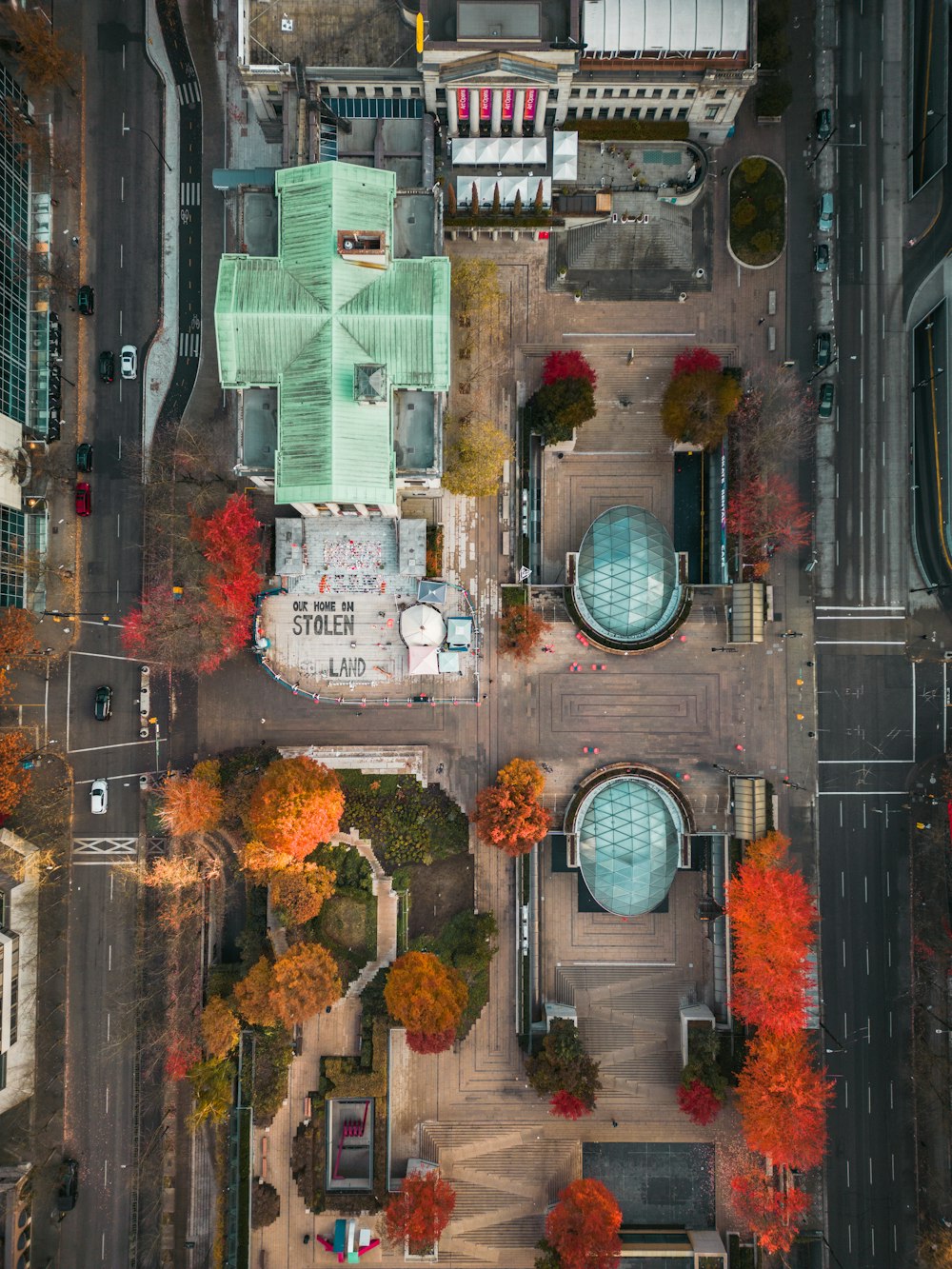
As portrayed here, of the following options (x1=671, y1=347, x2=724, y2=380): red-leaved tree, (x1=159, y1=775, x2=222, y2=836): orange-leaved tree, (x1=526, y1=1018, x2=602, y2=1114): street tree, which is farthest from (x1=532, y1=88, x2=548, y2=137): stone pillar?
(x1=526, y1=1018, x2=602, y2=1114): street tree

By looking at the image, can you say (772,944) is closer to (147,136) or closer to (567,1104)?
(567,1104)

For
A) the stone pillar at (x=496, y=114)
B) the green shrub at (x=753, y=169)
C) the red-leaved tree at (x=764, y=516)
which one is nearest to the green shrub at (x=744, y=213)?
the green shrub at (x=753, y=169)

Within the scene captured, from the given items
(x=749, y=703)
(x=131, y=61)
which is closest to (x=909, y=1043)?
(x=749, y=703)

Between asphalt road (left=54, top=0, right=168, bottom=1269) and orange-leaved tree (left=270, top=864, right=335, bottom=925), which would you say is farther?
asphalt road (left=54, top=0, right=168, bottom=1269)

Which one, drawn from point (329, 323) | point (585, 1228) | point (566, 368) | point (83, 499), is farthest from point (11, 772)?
point (585, 1228)

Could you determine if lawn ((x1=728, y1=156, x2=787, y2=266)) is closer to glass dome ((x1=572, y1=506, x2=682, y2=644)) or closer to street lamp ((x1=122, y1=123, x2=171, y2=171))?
glass dome ((x1=572, y1=506, x2=682, y2=644))
